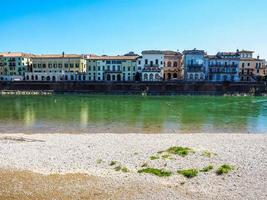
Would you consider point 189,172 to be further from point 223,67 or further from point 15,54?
point 15,54

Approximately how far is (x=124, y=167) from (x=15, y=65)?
9942cm

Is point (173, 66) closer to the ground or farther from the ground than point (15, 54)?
closer to the ground

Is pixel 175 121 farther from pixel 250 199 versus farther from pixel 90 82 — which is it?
pixel 90 82

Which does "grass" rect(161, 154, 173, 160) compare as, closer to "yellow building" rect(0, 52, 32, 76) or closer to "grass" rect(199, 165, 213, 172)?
"grass" rect(199, 165, 213, 172)

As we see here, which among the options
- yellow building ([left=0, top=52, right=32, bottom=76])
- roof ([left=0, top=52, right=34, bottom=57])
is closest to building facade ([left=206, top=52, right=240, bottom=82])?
yellow building ([left=0, top=52, right=32, bottom=76])

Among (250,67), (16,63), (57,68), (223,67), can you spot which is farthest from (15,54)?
Result: (250,67)

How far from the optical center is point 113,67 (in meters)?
102

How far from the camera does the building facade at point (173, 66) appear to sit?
102312 mm

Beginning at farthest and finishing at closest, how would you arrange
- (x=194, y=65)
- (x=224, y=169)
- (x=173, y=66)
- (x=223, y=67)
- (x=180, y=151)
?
(x=173, y=66) → (x=223, y=67) → (x=194, y=65) → (x=180, y=151) → (x=224, y=169)

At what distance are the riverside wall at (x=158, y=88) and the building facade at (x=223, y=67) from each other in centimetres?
1128

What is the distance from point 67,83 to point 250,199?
282 ft

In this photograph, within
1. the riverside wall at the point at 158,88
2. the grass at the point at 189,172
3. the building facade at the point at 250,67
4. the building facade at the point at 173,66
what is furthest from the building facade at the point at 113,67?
the grass at the point at 189,172

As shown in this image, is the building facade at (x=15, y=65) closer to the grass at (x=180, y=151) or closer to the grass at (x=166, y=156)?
the grass at (x=180, y=151)

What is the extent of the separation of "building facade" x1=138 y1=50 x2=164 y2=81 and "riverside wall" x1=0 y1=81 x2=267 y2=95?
10.5 m
